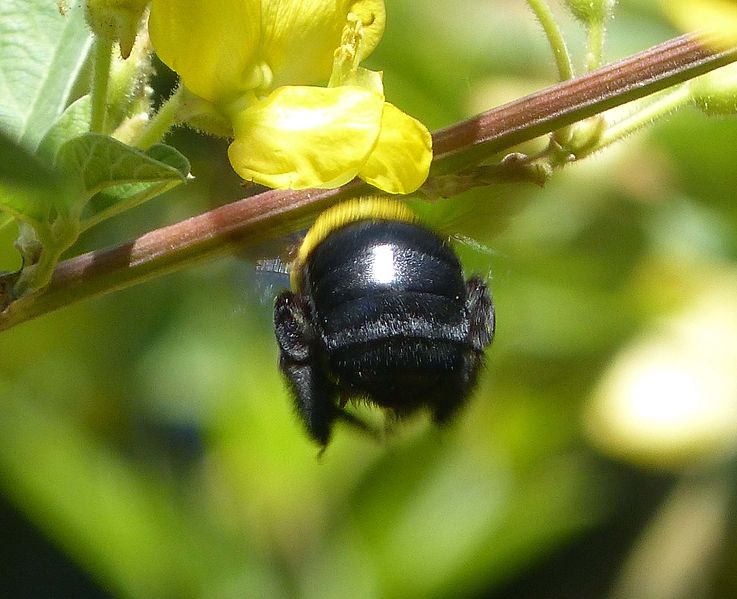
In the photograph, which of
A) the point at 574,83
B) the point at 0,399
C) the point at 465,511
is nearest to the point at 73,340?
the point at 0,399

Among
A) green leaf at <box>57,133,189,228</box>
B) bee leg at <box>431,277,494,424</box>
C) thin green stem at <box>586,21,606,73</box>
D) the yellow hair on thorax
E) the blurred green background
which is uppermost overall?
green leaf at <box>57,133,189,228</box>

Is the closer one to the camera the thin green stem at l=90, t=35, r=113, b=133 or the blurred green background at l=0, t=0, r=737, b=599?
the thin green stem at l=90, t=35, r=113, b=133

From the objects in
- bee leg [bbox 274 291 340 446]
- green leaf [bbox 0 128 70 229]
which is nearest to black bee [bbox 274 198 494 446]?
bee leg [bbox 274 291 340 446]

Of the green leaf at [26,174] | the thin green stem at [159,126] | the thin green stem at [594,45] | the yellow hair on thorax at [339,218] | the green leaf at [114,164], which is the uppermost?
the green leaf at [26,174]

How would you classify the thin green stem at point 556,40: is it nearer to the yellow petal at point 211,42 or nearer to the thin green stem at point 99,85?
the yellow petal at point 211,42

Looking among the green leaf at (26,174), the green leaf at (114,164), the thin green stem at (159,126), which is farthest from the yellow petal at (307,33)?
the green leaf at (26,174)

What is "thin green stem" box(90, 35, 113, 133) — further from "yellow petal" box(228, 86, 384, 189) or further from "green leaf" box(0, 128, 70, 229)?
"green leaf" box(0, 128, 70, 229)

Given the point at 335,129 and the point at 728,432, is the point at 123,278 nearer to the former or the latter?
the point at 335,129
